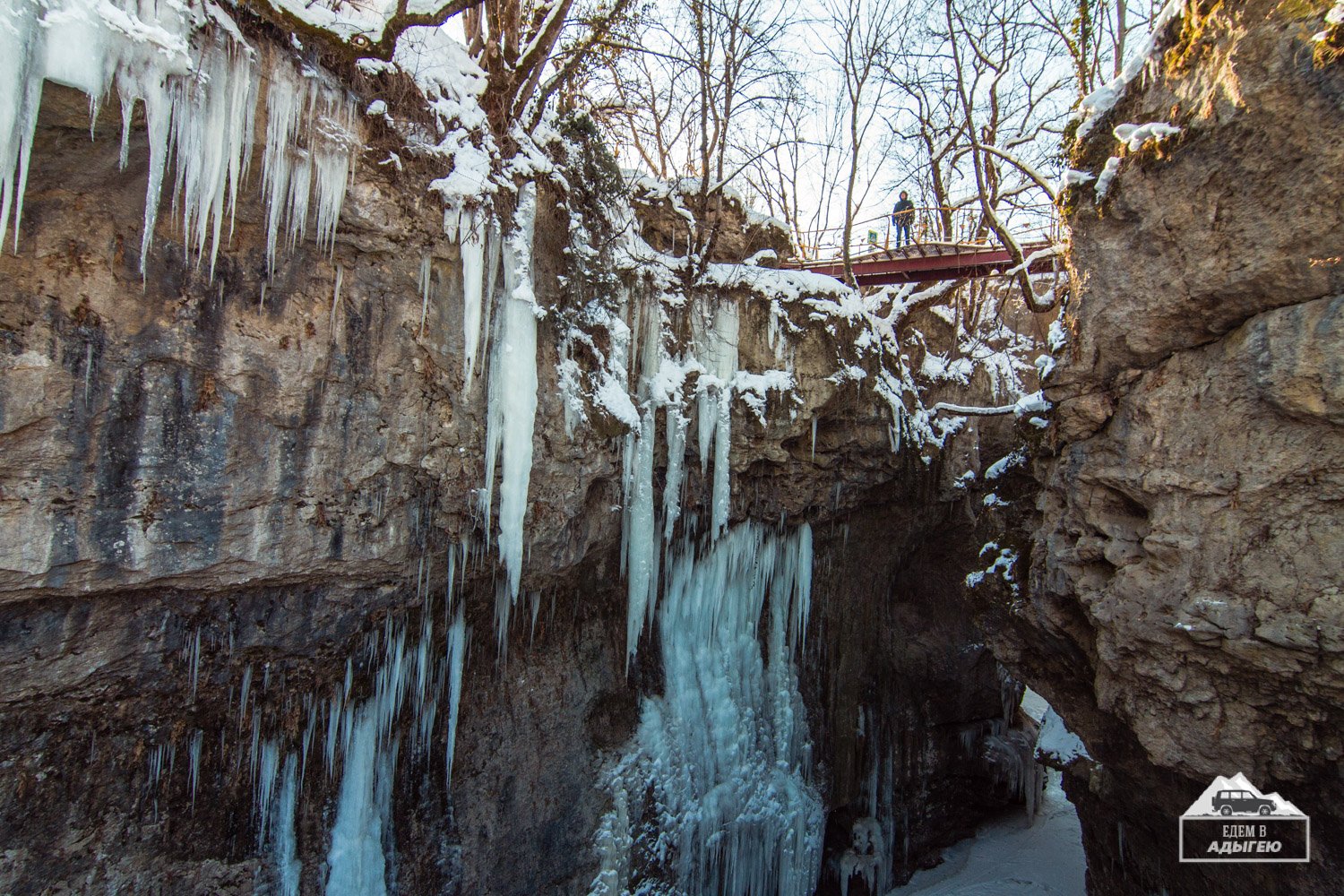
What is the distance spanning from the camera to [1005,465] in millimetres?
5949

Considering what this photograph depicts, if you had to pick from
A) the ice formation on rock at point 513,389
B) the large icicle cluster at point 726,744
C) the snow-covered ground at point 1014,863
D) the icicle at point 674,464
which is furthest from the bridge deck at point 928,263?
the snow-covered ground at point 1014,863

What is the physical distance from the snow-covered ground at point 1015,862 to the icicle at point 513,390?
7.71m

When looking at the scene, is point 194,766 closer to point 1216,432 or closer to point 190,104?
point 190,104

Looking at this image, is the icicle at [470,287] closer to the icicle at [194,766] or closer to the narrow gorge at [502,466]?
the narrow gorge at [502,466]

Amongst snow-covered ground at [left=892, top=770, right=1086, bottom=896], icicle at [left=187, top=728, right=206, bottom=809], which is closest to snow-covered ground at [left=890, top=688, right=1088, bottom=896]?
snow-covered ground at [left=892, top=770, right=1086, bottom=896]

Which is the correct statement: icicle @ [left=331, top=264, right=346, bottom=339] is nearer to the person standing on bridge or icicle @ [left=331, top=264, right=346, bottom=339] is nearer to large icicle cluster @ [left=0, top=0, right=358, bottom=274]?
large icicle cluster @ [left=0, top=0, right=358, bottom=274]

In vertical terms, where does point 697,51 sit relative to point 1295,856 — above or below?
above

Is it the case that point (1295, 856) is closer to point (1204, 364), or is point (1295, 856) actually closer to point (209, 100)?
point (1204, 364)

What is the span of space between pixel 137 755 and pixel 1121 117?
7694mm

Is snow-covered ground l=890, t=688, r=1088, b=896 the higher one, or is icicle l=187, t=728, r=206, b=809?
icicle l=187, t=728, r=206, b=809

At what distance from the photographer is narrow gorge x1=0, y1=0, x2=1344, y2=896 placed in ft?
11.5

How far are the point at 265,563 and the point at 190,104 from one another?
2673mm

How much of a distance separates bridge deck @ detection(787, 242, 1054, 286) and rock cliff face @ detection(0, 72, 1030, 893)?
3502mm

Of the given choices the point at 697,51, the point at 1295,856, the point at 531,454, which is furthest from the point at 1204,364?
the point at 697,51
